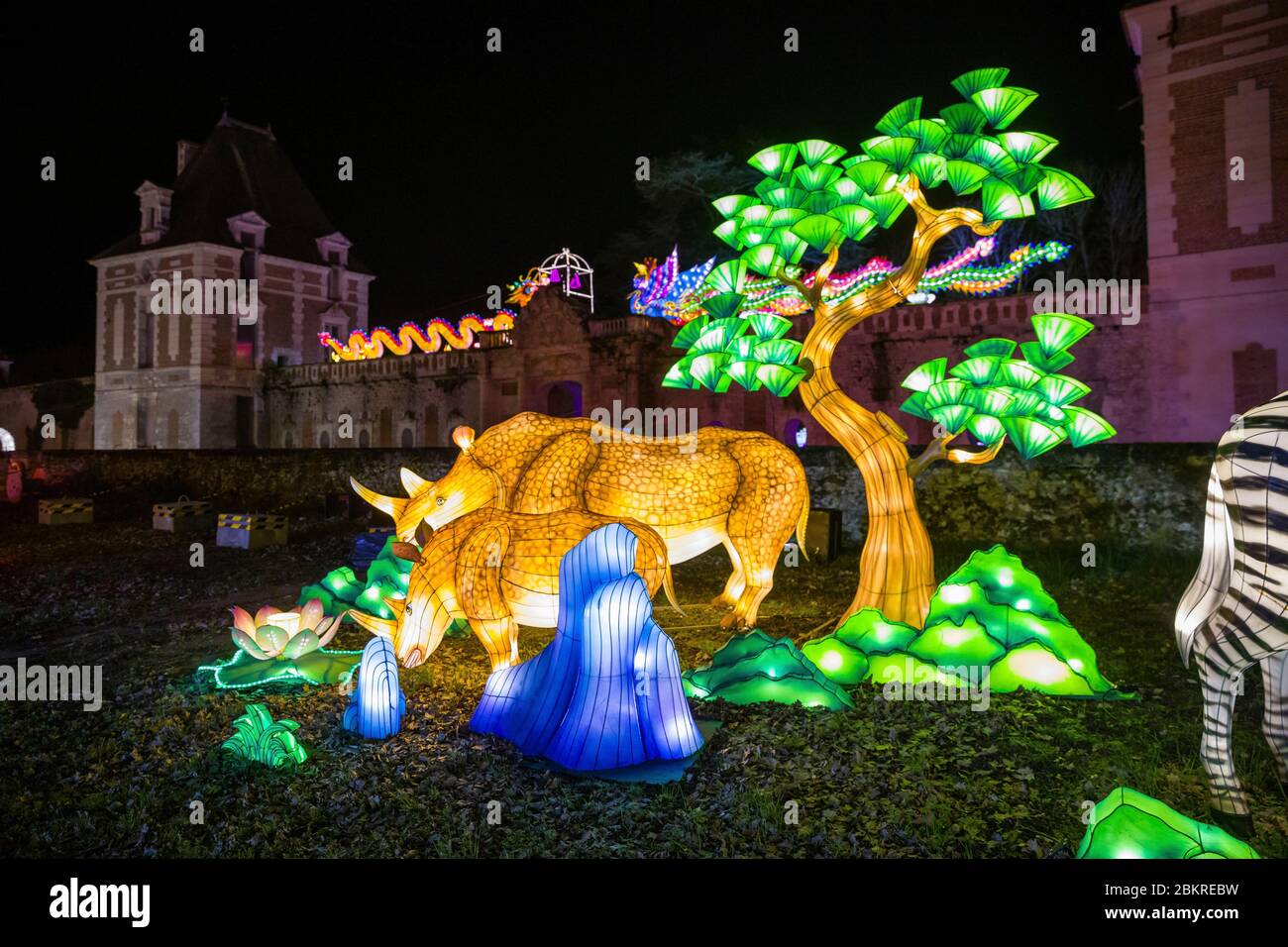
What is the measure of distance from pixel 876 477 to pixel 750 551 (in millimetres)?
1210

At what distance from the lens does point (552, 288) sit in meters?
25.2

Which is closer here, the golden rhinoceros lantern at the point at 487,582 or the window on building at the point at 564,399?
the golden rhinoceros lantern at the point at 487,582

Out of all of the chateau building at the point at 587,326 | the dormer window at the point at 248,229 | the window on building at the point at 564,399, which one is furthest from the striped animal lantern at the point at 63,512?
the dormer window at the point at 248,229

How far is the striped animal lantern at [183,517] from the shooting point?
601 inches

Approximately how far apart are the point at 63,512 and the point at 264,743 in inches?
627

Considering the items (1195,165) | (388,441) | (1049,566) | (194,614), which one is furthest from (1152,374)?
(388,441)

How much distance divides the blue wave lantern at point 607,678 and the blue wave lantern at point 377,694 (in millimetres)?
890

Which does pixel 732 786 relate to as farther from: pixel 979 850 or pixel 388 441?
pixel 388 441

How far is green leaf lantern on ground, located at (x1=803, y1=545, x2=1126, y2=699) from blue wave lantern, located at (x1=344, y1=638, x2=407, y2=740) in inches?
118

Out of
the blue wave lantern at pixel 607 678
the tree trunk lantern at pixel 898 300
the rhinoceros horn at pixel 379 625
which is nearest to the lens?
the blue wave lantern at pixel 607 678

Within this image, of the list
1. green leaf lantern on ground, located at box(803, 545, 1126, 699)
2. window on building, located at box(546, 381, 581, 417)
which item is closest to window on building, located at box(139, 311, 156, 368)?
window on building, located at box(546, 381, 581, 417)

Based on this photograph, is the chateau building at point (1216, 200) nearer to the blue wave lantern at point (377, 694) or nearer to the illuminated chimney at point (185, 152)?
the blue wave lantern at point (377, 694)

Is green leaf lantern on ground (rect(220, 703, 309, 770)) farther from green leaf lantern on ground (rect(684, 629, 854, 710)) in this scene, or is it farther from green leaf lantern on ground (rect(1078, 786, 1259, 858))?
green leaf lantern on ground (rect(1078, 786, 1259, 858))

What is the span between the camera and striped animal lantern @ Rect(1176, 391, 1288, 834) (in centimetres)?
360
